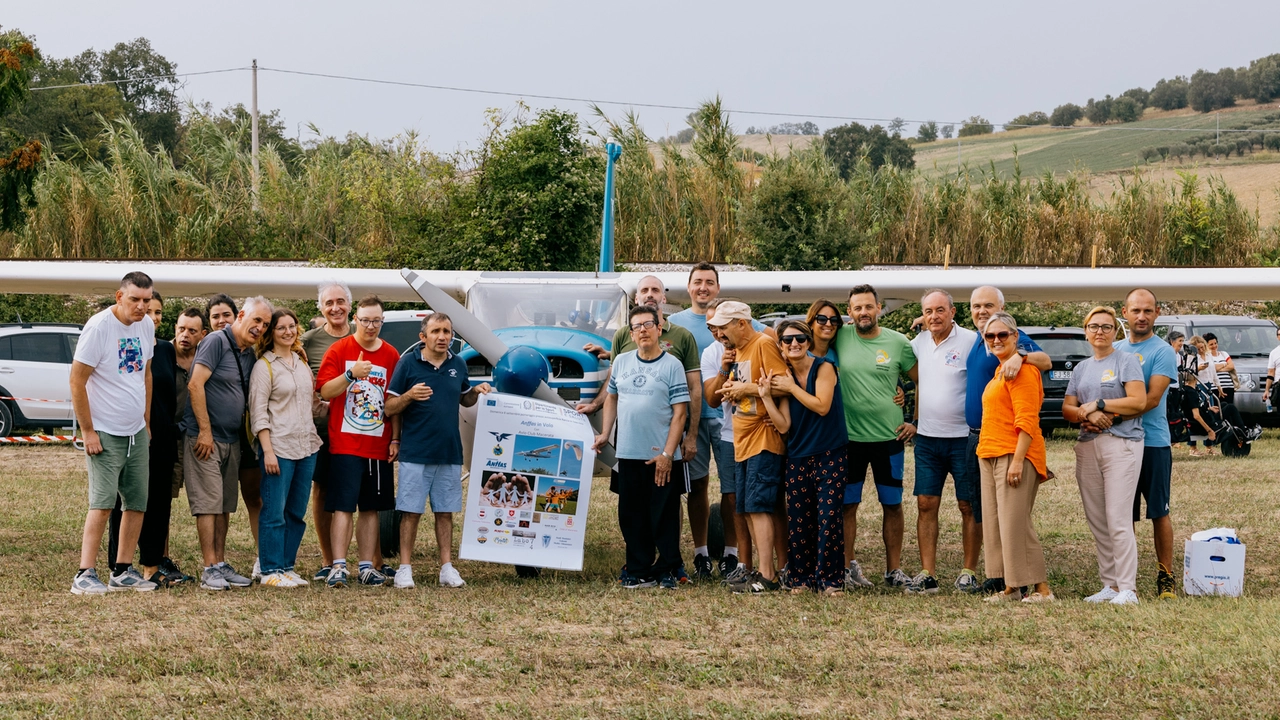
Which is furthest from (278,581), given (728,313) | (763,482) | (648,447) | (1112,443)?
(1112,443)

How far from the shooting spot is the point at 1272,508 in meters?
9.78

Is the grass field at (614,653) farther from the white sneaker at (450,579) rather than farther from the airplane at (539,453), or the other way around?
the airplane at (539,453)

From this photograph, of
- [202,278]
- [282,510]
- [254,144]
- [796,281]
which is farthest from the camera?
[254,144]

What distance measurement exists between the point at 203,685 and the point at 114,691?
1.02ft

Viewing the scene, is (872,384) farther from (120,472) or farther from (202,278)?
(202,278)

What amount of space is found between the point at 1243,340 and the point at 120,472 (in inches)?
666

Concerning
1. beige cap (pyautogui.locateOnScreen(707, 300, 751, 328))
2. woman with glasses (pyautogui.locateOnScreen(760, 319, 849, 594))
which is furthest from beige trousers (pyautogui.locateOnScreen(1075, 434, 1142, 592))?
beige cap (pyautogui.locateOnScreen(707, 300, 751, 328))

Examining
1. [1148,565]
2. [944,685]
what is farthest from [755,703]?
[1148,565]

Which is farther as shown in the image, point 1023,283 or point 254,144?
point 254,144

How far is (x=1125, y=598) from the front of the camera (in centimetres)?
606

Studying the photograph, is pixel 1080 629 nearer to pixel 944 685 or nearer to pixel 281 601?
pixel 944 685

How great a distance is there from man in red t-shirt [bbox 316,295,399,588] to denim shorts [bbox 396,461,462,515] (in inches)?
4.0

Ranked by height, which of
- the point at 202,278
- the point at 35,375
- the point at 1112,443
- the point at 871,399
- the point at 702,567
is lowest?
the point at 702,567

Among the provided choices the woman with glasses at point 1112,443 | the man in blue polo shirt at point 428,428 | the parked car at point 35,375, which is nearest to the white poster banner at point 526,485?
the man in blue polo shirt at point 428,428
